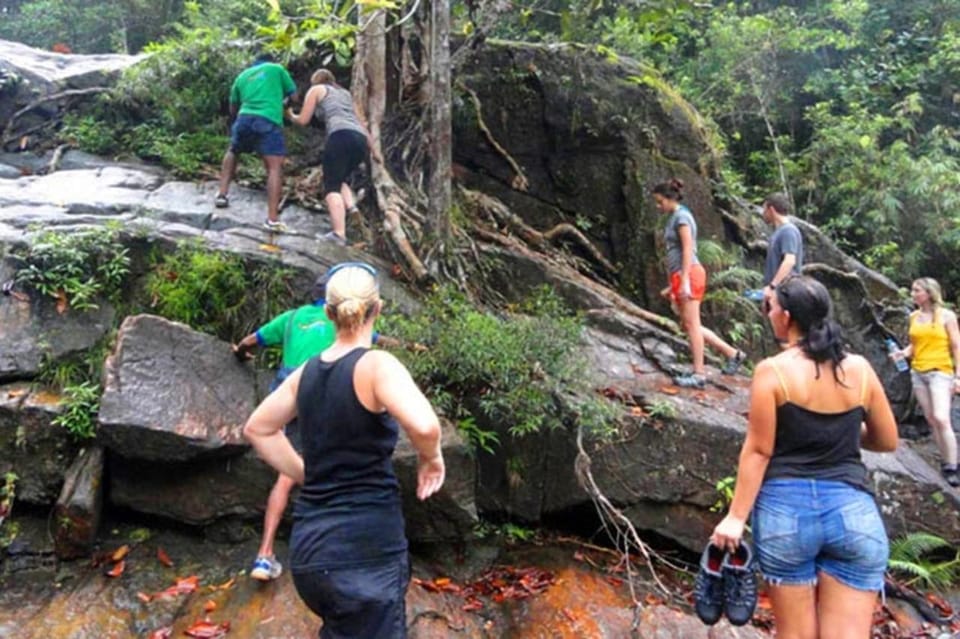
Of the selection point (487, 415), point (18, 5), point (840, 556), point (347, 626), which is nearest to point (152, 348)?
point (487, 415)

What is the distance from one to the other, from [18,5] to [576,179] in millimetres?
17655

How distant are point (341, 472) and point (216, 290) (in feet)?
12.8

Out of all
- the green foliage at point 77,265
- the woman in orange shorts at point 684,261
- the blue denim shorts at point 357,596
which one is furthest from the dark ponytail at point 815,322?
the green foliage at point 77,265

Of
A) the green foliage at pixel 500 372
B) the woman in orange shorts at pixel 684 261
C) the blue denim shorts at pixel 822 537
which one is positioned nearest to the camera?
the blue denim shorts at pixel 822 537

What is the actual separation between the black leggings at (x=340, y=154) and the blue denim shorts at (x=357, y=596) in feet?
16.3

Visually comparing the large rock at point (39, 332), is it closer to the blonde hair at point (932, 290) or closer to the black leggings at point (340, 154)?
the black leggings at point (340, 154)

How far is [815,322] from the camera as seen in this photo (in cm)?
296

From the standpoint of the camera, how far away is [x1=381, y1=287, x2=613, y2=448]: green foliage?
5.48 m

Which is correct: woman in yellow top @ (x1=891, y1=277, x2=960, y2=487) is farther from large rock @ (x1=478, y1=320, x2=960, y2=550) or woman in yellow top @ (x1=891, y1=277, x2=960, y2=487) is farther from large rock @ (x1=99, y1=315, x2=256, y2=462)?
large rock @ (x1=99, y1=315, x2=256, y2=462)

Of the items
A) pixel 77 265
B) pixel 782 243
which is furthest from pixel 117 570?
pixel 782 243

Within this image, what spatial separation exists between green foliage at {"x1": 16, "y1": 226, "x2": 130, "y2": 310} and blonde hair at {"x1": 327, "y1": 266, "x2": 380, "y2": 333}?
3926 millimetres

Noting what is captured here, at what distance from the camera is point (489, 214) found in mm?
8898

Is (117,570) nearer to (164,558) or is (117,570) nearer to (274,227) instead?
(164,558)

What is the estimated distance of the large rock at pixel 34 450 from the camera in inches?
197
